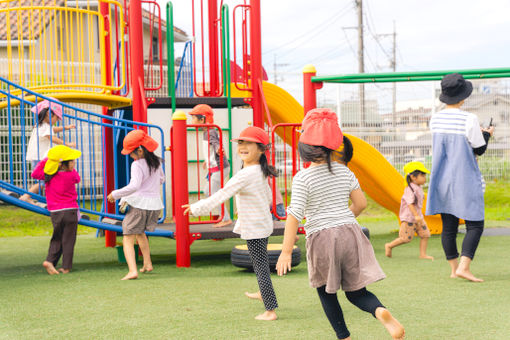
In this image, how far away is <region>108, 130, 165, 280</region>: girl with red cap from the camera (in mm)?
6348

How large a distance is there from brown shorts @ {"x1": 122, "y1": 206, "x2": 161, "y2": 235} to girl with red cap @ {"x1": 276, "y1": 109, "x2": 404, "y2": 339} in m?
3.18

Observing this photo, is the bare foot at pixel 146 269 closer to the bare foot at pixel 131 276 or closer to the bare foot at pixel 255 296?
the bare foot at pixel 131 276

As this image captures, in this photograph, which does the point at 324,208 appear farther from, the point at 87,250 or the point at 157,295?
the point at 87,250

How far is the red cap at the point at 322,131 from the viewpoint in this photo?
3533 mm

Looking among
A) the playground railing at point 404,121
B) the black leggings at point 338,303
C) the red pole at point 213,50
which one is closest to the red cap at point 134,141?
the black leggings at point 338,303

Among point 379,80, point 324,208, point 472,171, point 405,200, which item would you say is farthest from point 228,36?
point 324,208

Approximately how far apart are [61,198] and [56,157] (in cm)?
43

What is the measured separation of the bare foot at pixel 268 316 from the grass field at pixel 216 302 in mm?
59

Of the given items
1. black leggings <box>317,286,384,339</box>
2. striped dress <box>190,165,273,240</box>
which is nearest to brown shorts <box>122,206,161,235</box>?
striped dress <box>190,165,273,240</box>

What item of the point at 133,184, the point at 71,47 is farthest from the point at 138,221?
the point at 71,47

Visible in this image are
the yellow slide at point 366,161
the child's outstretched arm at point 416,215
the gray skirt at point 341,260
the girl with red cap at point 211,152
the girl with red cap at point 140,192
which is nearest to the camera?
the gray skirt at point 341,260

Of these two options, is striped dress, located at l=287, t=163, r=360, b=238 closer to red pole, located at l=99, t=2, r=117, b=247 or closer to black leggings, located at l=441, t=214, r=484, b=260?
black leggings, located at l=441, t=214, r=484, b=260

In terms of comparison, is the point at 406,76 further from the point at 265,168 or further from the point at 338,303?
the point at 338,303

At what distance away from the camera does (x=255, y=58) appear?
334 inches
